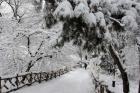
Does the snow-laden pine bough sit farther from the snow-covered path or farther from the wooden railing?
the snow-covered path

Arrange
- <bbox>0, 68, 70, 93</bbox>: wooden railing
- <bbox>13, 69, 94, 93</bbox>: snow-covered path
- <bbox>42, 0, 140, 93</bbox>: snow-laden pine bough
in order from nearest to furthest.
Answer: <bbox>42, 0, 140, 93</bbox>: snow-laden pine bough → <bbox>0, 68, 70, 93</bbox>: wooden railing → <bbox>13, 69, 94, 93</bbox>: snow-covered path

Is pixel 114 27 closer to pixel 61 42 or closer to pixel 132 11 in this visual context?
pixel 132 11

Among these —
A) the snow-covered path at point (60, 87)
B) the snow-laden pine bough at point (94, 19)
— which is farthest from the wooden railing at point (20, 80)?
the snow-laden pine bough at point (94, 19)

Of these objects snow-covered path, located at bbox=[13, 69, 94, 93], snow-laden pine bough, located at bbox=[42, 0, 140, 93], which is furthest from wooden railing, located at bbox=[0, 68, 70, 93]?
snow-laden pine bough, located at bbox=[42, 0, 140, 93]

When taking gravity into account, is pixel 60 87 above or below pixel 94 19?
below

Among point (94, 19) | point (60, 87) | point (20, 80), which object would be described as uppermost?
point (94, 19)

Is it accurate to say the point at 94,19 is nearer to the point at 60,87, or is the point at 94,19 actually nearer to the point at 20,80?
the point at 60,87

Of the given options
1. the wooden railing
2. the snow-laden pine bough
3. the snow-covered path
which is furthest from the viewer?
the snow-covered path

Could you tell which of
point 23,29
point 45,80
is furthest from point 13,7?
point 45,80

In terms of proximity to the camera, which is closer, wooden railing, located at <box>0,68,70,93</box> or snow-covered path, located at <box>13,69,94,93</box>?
wooden railing, located at <box>0,68,70,93</box>

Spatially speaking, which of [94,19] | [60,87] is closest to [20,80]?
[60,87]

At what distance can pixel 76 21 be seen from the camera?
1324 centimetres

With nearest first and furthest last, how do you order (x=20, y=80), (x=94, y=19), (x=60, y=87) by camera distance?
(x=94, y=19)
(x=20, y=80)
(x=60, y=87)

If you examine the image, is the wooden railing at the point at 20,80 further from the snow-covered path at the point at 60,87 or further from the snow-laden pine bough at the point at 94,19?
the snow-laden pine bough at the point at 94,19
